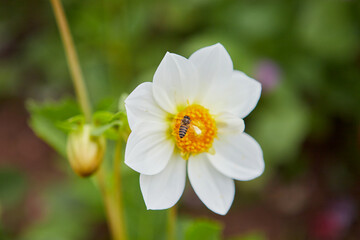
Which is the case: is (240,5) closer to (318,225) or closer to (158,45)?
(158,45)

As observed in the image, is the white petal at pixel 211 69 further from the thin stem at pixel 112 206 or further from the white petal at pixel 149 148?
the thin stem at pixel 112 206

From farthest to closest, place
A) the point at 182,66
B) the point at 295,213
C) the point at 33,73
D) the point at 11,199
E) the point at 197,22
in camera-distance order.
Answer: the point at 33,73
the point at 197,22
the point at 295,213
the point at 11,199
the point at 182,66

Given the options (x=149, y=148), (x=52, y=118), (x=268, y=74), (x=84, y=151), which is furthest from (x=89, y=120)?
(x=268, y=74)

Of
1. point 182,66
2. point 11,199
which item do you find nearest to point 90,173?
point 182,66

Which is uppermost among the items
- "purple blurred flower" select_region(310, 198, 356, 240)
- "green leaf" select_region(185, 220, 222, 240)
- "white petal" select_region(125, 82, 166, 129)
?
"white petal" select_region(125, 82, 166, 129)

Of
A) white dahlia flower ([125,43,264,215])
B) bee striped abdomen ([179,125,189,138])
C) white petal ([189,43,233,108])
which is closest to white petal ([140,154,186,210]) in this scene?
white dahlia flower ([125,43,264,215])

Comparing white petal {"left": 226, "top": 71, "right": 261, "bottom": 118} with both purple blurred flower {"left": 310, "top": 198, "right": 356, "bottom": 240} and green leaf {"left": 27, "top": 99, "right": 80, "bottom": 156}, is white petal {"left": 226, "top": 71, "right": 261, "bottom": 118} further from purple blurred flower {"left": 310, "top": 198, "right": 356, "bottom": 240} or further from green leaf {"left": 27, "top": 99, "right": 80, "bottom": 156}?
purple blurred flower {"left": 310, "top": 198, "right": 356, "bottom": 240}

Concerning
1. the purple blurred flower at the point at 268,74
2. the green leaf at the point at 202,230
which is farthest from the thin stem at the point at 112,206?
the purple blurred flower at the point at 268,74
